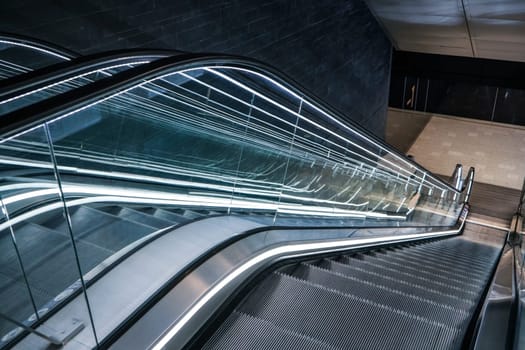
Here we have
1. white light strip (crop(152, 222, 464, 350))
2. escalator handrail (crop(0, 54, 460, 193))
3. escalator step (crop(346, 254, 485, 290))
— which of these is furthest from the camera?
escalator step (crop(346, 254, 485, 290))

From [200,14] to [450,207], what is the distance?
7472 millimetres

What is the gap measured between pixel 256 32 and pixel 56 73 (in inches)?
237

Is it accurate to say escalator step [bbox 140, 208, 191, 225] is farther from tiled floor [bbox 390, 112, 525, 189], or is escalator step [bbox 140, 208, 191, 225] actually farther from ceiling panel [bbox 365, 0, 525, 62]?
tiled floor [bbox 390, 112, 525, 189]

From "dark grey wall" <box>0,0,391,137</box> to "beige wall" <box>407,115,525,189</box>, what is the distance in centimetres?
376

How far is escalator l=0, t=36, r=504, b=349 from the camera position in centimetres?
178

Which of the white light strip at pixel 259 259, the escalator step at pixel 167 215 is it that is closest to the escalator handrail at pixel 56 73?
the escalator step at pixel 167 215

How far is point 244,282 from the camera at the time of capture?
2.69m

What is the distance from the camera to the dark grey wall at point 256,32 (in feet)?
15.4

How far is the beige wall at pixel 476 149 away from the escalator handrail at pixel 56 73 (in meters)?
16.2

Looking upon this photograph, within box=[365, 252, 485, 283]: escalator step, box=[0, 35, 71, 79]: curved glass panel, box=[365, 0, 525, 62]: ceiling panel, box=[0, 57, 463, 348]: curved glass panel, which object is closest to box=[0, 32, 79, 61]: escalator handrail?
box=[0, 35, 71, 79]: curved glass panel

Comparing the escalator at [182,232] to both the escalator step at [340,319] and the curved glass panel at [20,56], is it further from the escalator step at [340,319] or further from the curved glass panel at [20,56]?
the curved glass panel at [20,56]

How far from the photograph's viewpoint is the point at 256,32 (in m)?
7.60

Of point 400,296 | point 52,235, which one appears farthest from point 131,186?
point 400,296

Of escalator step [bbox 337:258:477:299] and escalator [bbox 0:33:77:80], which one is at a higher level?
escalator [bbox 0:33:77:80]
